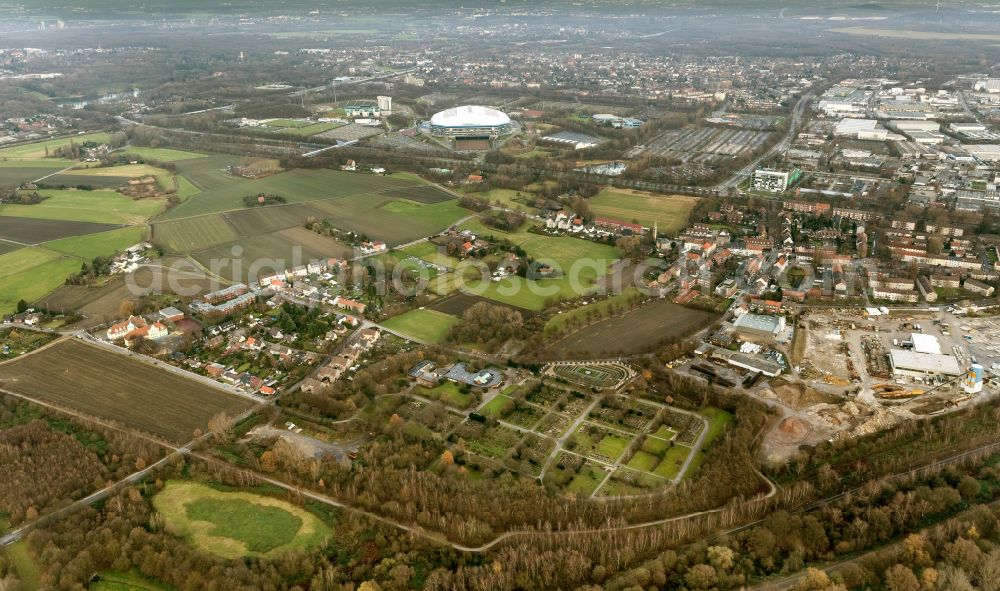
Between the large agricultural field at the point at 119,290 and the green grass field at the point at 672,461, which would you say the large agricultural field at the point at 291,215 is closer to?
the large agricultural field at the point at 119,290

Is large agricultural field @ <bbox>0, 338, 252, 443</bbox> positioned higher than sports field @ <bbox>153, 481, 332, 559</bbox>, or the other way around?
large agricultural field @ <bbox>0, 338, 252, 443</bbox>

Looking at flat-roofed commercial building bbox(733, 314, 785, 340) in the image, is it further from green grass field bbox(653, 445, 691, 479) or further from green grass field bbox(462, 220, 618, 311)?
green grass field bbox(653, 445, 691, 479)

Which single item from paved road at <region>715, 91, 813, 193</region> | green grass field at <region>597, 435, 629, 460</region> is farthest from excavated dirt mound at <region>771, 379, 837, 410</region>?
paved road at <region>715, 91, 813, 193</region>

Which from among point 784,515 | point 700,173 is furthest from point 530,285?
point 700,173

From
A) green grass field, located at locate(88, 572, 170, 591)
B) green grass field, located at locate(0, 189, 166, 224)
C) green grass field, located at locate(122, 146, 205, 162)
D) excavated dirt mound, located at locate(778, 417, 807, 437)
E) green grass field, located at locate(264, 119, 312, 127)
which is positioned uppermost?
green grass field, located at locate(264, 119, 312, 127)

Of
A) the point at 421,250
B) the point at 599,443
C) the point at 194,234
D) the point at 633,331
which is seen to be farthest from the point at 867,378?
the point at 194,234

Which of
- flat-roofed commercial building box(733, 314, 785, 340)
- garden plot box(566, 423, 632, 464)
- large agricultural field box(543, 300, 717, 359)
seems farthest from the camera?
flat-roofed commercial building box(733, 314, 785, 340)

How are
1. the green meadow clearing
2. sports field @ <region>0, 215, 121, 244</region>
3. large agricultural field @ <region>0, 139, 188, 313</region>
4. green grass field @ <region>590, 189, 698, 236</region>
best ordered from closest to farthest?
large agricultural field @ <region>0, 139, 188, 313</region>
sports field @ <region>0, 215, 121, 244</region>
green grass field @ <region>590, 189, 698, 236</region>
the green meadow clearing
